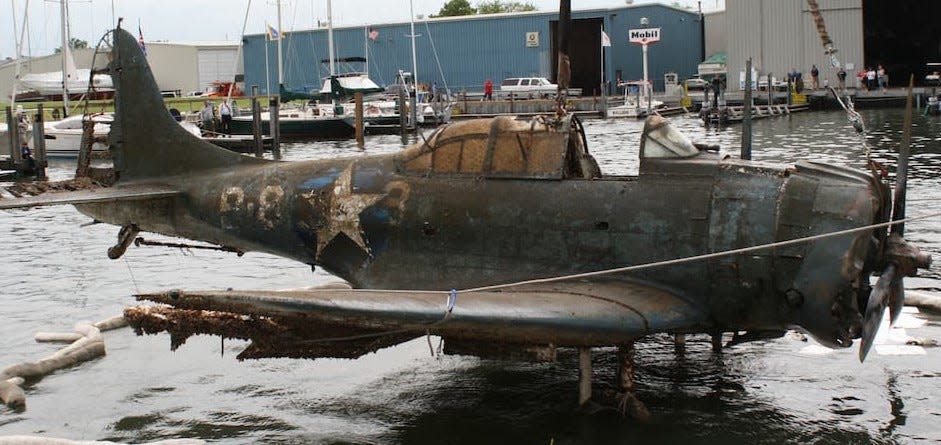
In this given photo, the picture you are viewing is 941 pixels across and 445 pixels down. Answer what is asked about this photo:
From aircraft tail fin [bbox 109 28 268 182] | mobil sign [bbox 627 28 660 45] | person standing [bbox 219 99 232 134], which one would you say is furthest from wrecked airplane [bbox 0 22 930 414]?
mobil sign [bbox 627 28 660 45]

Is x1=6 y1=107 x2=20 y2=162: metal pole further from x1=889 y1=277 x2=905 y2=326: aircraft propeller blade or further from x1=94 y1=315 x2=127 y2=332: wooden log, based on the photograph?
x1=889 y1=277 x2=905 y2=326: aircraft propeller blade

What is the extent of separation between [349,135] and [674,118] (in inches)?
773

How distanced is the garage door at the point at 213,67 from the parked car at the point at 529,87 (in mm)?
46666

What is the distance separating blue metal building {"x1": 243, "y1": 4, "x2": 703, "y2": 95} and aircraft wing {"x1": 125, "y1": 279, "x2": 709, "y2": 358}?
6941cm

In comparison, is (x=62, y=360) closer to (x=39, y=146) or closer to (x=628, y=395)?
(x=628, y=395)

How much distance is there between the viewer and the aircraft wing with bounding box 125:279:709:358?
27.7ft

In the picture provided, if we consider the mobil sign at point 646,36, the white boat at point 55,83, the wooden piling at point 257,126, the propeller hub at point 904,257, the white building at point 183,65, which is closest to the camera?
the propeller hub at point 904,257

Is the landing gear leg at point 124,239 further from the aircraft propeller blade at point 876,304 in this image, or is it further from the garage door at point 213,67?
the garage door at point 213,67

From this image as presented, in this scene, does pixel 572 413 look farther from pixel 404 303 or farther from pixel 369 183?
pixel 369 183

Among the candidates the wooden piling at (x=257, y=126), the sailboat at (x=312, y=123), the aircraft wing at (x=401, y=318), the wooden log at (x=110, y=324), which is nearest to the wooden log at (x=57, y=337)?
the wooden log at (x=110, y=324)

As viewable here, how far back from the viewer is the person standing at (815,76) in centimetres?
6326

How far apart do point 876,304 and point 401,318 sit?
417 centimetres

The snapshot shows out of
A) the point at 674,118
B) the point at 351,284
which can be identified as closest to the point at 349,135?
the point at 674,118

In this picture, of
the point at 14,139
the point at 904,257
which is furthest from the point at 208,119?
the point at 904,257
